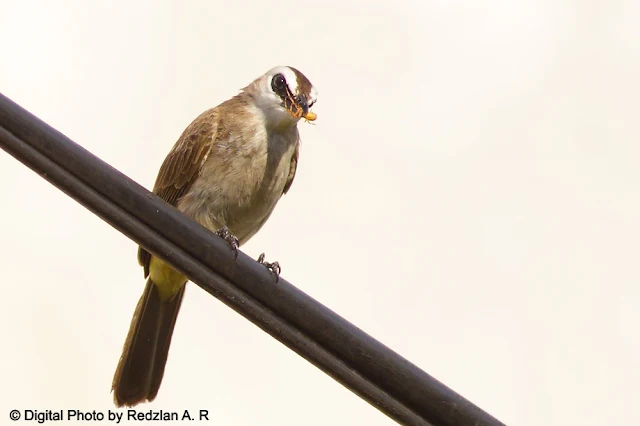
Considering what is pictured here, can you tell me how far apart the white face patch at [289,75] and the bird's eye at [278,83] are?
25 millimetres

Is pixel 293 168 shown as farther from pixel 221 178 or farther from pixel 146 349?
pixel 146 349

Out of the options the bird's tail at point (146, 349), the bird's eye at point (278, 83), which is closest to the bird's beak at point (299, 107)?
the bird's eye at point (278, 83)

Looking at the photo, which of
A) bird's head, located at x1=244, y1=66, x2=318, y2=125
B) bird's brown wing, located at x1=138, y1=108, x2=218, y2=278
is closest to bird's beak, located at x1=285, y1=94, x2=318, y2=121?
bird's head, located at x1=244, y1=66, x2=318, y2=125

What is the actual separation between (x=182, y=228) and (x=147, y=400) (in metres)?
3.02

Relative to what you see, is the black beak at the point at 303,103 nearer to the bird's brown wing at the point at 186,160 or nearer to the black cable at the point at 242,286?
the bird's brown wing at the point at 186,160

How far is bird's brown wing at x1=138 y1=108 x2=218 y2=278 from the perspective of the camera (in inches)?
256

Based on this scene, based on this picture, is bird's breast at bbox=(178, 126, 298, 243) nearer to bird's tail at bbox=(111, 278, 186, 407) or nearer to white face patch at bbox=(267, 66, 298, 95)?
white face patch at bbox=(267, 66, 298, 95)

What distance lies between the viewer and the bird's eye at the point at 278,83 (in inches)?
260

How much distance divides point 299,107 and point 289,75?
1.16ft

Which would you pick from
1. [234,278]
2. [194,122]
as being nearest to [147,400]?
[194,122]

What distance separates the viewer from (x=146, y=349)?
22.1ft

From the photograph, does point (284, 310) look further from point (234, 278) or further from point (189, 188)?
point (189, 188)

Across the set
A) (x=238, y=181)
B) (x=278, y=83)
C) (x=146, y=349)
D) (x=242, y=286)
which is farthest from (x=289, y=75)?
(x=242, y=286)

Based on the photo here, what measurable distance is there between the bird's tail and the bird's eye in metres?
1.51
